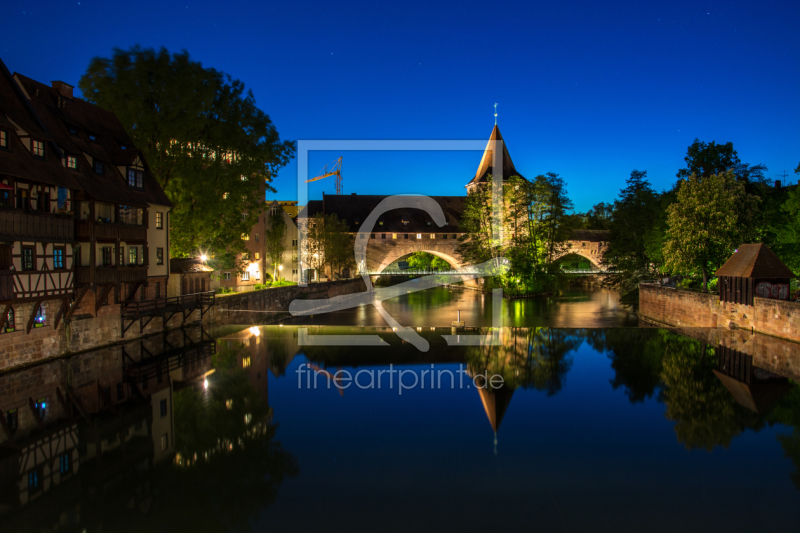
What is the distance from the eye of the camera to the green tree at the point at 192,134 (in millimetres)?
17781

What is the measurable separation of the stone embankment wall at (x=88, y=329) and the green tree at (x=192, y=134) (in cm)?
284

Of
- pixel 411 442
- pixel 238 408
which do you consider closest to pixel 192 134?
pixel 238 408

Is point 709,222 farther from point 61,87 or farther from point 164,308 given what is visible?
point 61,87

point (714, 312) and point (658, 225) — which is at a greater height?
point (658, 225)

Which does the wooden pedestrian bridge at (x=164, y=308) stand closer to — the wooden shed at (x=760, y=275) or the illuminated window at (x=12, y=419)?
the illuminated window at (x=12, y=419)

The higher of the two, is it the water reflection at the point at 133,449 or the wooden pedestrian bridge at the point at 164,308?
the wooden pedestrian bridge at the point at 164,308

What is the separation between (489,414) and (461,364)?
13.9ft

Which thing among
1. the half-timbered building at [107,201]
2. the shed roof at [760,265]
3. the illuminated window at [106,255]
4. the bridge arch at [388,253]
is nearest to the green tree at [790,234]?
the shed roof at [760,265]

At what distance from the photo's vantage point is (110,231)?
582 inches

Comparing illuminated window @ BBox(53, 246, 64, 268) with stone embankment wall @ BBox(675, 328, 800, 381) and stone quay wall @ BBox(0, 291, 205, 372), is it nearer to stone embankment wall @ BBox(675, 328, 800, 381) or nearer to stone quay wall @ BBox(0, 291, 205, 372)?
stone quay wall @ BBox(0, 291, 205, 372)

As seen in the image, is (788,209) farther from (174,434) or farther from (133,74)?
(133,74)

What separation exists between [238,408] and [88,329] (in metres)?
6.77

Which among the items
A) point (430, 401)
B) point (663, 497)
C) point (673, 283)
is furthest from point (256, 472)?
point (673, 283)

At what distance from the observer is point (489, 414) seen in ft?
34.2
